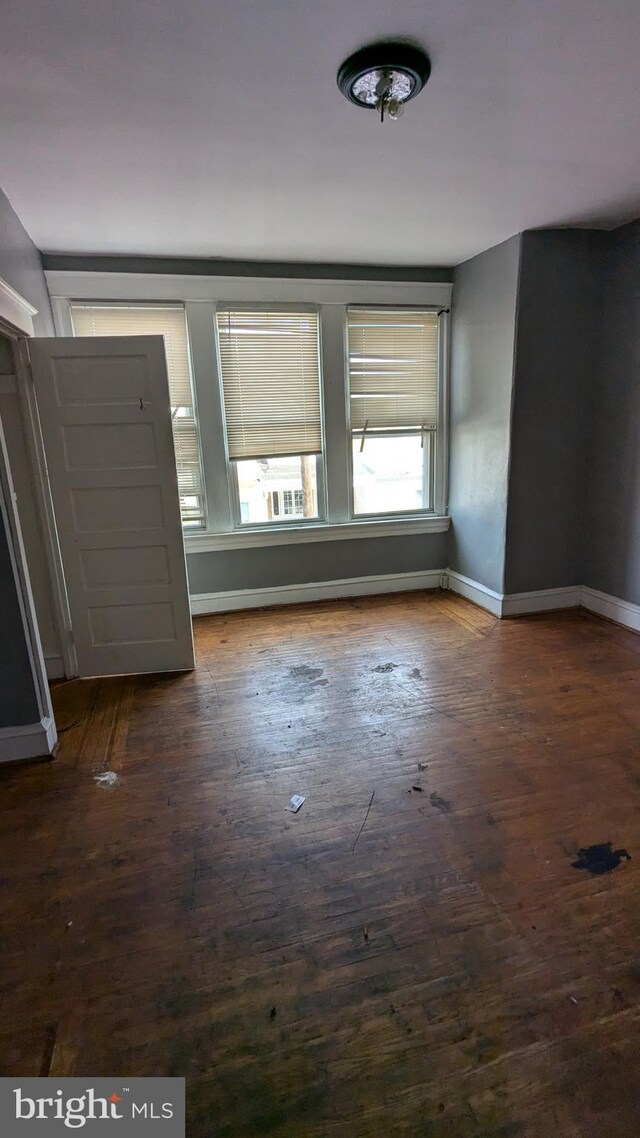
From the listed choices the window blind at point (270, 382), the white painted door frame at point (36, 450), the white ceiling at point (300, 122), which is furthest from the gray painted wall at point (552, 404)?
the white painted door frame at point (36, 450)

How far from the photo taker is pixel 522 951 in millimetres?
1478

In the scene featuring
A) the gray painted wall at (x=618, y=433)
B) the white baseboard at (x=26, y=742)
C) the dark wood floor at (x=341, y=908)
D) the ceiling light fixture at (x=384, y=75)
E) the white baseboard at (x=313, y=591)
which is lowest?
the dark wood floor at (x=341, y=908)

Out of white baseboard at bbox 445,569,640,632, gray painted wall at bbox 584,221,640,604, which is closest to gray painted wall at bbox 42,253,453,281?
gray painted wall at bbox 584,221,640,604

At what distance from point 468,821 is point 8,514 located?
2321 mm

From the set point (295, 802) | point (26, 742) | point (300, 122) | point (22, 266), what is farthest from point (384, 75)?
point (26, 742)

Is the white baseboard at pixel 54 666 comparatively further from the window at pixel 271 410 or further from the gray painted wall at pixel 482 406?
the gray painted wall at pixel 482 406

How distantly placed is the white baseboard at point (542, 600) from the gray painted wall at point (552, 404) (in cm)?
5

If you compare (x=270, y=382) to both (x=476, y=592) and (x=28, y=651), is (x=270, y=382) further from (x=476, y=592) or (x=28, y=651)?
(x=28, y=651)

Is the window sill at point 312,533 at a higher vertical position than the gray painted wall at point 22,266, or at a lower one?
lower

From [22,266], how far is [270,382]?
176 centimetres

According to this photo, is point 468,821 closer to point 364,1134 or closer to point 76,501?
point 364,1134

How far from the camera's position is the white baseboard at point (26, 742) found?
2.39m

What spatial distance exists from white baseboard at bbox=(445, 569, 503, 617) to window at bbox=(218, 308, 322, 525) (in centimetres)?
147

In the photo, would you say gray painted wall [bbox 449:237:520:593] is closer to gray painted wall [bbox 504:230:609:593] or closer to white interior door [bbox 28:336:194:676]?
gray painted wall [bbox 504:230:609:593]
